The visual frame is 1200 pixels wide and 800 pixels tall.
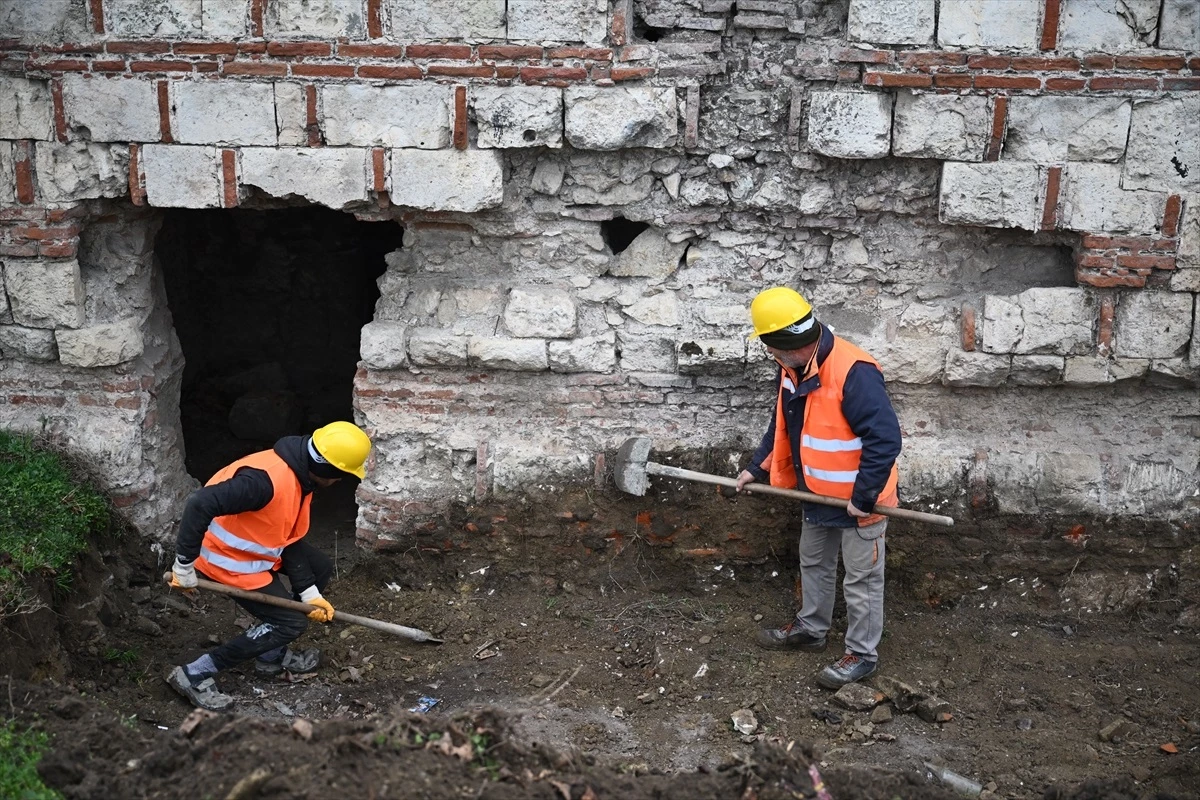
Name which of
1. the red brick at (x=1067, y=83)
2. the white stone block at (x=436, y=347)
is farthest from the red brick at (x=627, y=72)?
the red brick at (x=1067, y=83)

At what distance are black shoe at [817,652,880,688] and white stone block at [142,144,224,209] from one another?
12.7 feet

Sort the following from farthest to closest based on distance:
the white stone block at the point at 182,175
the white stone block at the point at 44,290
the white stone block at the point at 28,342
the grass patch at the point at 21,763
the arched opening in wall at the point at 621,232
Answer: the arched opening in wall at the point at 621,232, the white stone block at the point at 28,342, the white stone block at the point at 44,290, the white stone block at the point at 182,175, the grass patch at the point at 21,763

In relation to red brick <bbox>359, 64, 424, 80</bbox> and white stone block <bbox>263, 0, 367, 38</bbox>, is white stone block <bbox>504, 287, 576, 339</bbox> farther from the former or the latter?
white stone block <bbox>263, 0, 367, 38</bbox>

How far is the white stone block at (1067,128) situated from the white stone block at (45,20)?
4610 mm

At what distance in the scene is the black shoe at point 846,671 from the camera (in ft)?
17.8

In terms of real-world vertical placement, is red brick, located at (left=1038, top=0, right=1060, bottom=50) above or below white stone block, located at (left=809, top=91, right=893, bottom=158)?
above

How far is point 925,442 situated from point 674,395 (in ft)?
4.47

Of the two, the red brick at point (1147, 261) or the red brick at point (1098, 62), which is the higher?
the red brick at point (1098, 62)

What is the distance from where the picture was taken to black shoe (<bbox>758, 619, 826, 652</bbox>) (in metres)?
5.70

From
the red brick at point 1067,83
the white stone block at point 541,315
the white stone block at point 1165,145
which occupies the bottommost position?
the white stone block at point 541,315

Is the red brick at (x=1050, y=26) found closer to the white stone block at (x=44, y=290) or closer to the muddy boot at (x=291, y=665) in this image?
the muddy boot at (x=291, y=665)

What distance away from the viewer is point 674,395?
19.9 feet

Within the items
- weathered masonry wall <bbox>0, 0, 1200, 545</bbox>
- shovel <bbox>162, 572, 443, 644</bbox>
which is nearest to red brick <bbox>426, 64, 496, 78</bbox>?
weathered masonry wall <bbox>0, 0, 1200, 545</bbox>

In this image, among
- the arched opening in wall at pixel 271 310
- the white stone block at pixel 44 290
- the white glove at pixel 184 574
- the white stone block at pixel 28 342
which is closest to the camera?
the white glove at pixel 184 574
